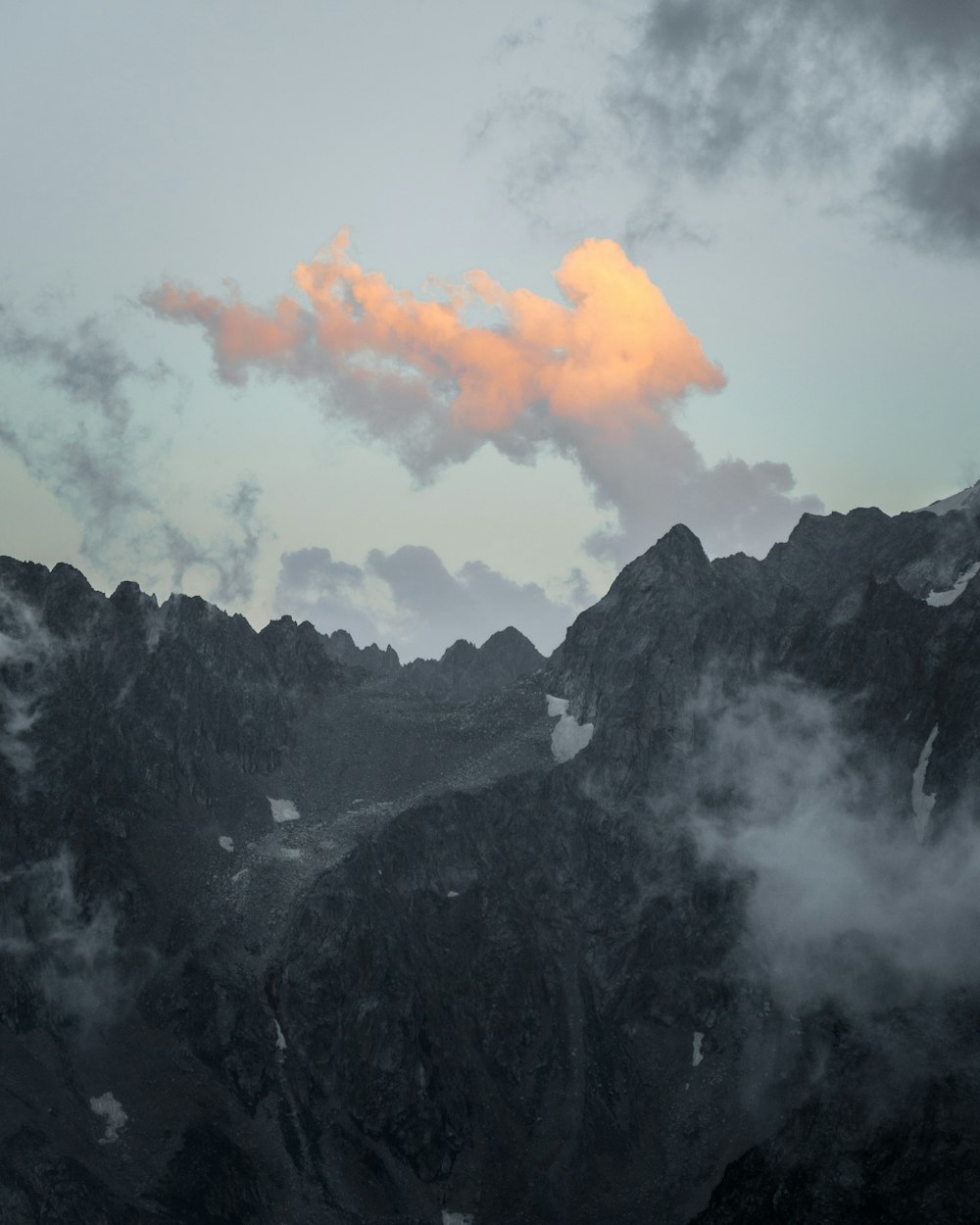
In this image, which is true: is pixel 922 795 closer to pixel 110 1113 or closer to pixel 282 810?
pixel 282 810

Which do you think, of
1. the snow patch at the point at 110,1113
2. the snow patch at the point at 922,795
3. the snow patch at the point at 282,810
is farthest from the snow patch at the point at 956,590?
the snow patch at the point at 110,1113

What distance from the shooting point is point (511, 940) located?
16875 centimetres

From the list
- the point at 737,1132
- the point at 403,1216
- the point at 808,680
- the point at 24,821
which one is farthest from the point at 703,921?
the point at 24,821

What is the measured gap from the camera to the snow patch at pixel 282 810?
18400 centimetres

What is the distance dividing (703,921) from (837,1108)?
56.3 m

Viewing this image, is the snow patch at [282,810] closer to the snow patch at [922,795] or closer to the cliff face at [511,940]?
the cliff face at [511,940]

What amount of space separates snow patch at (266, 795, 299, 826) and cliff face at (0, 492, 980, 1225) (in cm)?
63

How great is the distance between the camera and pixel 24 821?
159 m

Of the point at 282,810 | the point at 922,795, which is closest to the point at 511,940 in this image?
the point at 282,810

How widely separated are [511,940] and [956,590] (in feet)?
344

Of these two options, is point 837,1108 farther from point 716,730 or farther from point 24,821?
point 24,821

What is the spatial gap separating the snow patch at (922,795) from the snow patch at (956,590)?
3052cm

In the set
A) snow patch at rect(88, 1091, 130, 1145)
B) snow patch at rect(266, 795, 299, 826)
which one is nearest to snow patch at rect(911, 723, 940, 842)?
snow patch at rect(266, 795, 299, 826)

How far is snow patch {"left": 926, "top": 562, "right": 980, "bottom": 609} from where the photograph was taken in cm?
19425
